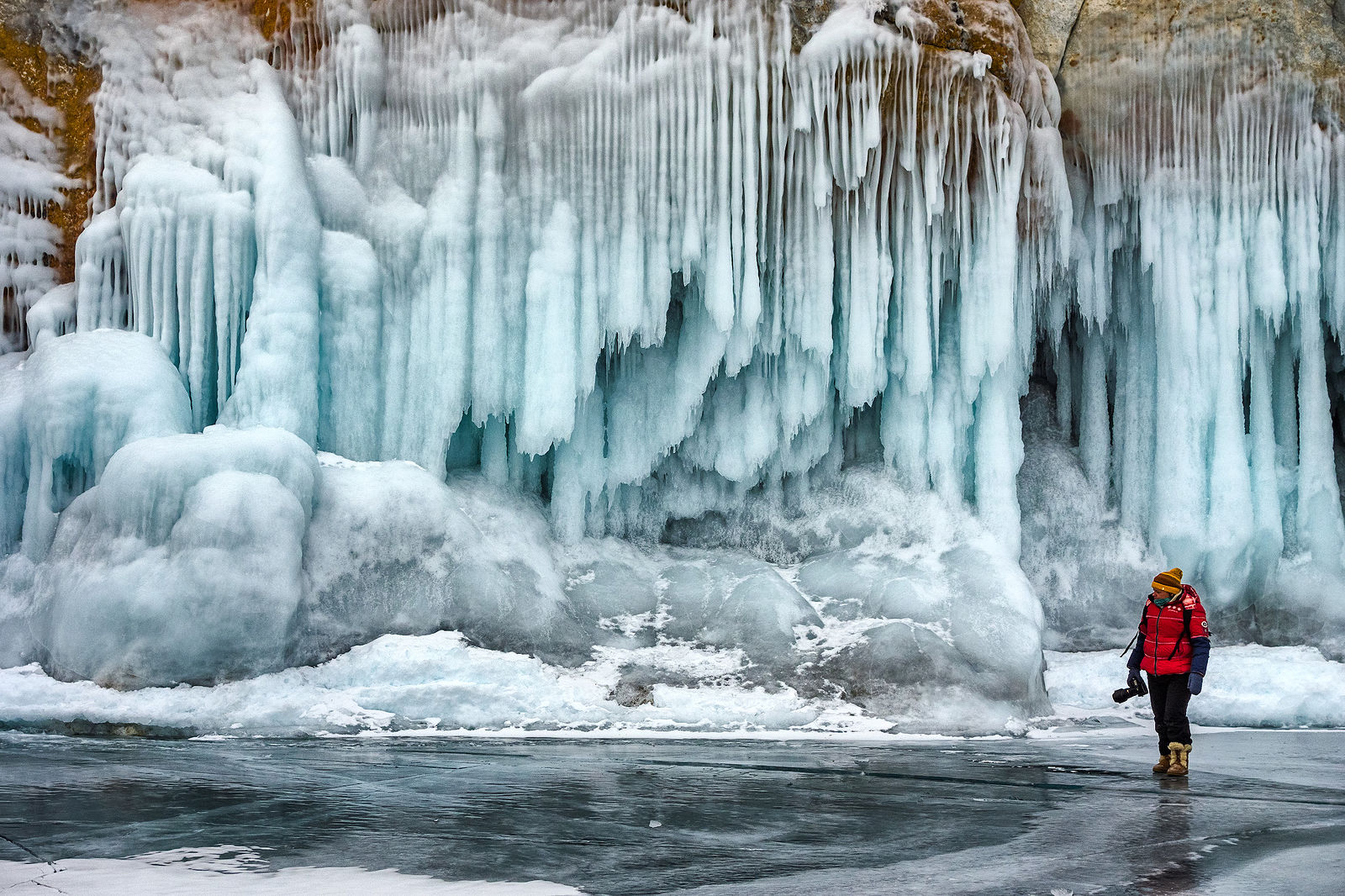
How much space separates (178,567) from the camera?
1019cm

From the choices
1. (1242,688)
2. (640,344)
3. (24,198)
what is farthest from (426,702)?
(1242,688)

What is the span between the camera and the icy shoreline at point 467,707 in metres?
9.41

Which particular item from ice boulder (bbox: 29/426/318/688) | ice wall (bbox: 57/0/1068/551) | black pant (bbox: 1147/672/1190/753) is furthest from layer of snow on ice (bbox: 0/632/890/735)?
black pant (bbox: 1147/672/1190/753)

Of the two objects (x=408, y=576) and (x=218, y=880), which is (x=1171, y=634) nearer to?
(x=218, y=880)

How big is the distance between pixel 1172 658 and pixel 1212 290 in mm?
8592

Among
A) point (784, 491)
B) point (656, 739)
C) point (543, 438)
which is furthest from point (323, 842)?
point (784, 491)

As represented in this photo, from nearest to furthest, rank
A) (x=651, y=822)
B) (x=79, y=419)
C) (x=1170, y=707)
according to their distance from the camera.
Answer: (x=651, y=822) → (x=1170, y=707) → (x=79, y=419)

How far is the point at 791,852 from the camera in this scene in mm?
4102

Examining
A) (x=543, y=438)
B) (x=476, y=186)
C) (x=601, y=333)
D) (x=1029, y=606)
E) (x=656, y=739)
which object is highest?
(x=476, y=186)

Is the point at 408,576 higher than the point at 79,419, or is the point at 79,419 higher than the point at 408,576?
the point at 79,419

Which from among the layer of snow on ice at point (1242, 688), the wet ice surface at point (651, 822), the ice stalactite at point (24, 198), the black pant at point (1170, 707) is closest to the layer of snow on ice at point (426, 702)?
the wet ice surface at point (651, 822)

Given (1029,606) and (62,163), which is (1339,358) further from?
(62,163)

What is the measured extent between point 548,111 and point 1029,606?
286 inches

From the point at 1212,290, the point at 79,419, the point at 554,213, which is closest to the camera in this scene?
the point at 79,419
